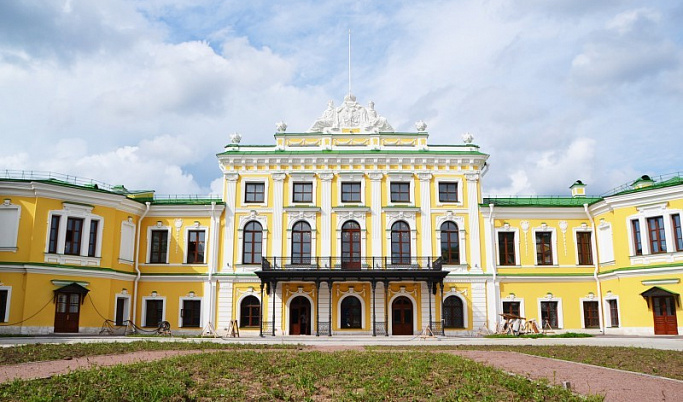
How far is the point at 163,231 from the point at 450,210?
16.7m

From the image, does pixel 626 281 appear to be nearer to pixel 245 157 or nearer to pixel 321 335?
pixel 321 335

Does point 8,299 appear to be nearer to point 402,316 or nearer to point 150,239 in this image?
point 150,239

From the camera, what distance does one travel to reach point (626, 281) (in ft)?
98.2

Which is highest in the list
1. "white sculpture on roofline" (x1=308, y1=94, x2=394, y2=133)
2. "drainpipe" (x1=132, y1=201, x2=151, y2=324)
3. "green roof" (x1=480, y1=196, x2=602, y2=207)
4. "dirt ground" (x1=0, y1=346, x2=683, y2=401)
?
"white sculpture on roofline" (x1=308, y1=94, x2=394, y2=133)

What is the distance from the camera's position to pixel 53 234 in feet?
95.7

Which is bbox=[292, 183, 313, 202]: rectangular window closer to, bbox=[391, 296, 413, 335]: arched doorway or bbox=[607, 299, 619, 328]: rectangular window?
bbox=[391, 296, 413, 335]: arched doorway

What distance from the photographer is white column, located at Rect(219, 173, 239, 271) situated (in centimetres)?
3309

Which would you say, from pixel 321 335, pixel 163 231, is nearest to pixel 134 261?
pixel 163 231

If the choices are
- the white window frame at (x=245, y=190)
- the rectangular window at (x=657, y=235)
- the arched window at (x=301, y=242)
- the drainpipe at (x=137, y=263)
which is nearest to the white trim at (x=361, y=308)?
the arched window at (x=301, y=242)

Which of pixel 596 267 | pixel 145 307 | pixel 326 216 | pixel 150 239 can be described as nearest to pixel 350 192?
pixel 326 216

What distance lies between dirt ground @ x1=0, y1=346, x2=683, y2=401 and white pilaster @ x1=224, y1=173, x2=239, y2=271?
17.8m

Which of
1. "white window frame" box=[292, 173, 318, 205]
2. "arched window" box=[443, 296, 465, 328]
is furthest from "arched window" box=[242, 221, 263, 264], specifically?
Result: "arched window" box=[443, 296, 465, 328]

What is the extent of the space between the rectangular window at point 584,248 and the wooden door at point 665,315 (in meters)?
5.03

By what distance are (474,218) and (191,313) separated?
1693 centimetres
